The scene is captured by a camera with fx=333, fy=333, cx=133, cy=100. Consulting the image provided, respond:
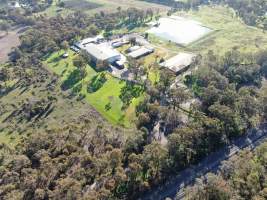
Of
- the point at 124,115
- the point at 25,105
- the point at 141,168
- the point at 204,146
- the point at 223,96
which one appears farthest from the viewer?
the point at 25,105

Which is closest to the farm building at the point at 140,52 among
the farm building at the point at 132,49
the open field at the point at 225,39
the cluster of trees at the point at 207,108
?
the farm building at the point at 132,49

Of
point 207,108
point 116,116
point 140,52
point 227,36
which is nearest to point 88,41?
point 140,52

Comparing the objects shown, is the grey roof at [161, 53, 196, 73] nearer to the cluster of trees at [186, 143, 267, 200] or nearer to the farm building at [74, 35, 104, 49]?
the farm building at [74, 35, 104, 49]

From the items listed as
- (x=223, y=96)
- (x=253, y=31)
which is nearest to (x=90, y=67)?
(x=223, y=96)

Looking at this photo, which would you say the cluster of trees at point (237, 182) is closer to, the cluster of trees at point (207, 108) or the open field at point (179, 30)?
the cluster of trees at point (207, 108)

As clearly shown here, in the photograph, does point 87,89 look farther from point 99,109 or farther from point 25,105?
point 25,105
